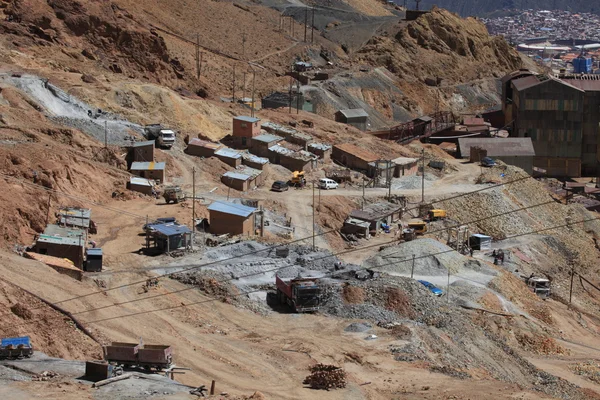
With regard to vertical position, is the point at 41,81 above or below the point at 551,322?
above

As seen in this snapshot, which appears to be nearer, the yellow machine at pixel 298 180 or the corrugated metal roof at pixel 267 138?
the yellow machine at pixel 298 180

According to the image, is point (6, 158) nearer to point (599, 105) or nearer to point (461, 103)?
point (599, 105)

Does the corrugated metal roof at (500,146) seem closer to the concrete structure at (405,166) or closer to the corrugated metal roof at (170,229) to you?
the concrete structure at (405,166)

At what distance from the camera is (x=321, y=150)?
67938mm

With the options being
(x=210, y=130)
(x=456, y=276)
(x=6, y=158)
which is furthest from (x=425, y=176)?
(x=6, y=158)

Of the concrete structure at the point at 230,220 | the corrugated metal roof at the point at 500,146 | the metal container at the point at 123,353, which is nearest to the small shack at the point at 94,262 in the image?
the concrete structure at the point at 230,220

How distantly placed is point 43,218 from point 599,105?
52.7m

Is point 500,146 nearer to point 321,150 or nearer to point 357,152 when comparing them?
point 357,152

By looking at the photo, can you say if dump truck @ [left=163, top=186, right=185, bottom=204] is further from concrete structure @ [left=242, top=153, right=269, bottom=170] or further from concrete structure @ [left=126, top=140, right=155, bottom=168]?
concrete structure @ [left=242, top=153, right=269, bottom=170]

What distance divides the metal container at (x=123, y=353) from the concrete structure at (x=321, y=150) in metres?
38.3

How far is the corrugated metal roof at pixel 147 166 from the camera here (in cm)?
5722

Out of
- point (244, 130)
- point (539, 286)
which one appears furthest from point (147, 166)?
point (539, 286)

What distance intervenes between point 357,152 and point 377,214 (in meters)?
11.9

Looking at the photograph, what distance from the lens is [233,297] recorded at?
41.4m
